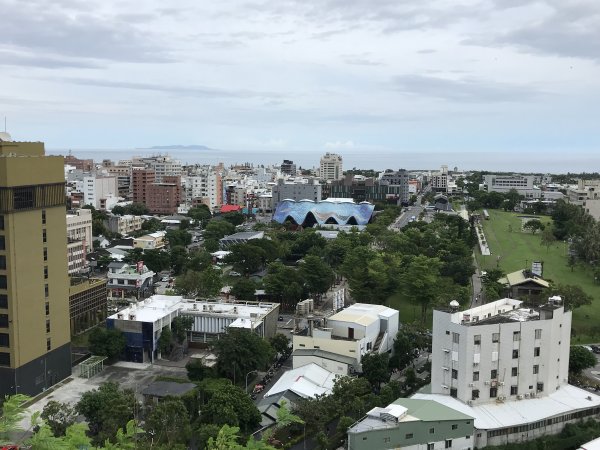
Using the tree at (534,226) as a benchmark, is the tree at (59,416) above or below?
below

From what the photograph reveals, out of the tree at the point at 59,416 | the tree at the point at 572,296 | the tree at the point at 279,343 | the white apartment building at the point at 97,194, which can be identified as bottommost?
the tree at the point at 279,343

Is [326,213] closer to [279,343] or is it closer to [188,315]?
[188,315]

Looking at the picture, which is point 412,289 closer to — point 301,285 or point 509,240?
point 301,285

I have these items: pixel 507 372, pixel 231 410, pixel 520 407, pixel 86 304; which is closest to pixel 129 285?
pixel 86 304

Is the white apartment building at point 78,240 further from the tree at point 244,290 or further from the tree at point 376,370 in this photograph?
the tree at point 376,370

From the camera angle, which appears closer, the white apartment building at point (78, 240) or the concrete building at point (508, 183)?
the white apartment building at point (78, 240)

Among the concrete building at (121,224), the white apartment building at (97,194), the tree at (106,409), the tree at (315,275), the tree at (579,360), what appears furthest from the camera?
the white apartment building at (97,194)

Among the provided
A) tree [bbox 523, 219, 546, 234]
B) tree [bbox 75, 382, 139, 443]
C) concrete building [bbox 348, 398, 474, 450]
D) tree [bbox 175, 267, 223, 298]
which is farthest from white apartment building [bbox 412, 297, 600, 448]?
tree [bbox 523, 219, 546, 234]

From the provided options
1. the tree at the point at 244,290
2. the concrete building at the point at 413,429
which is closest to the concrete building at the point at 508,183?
the tree at the point at 244,290
